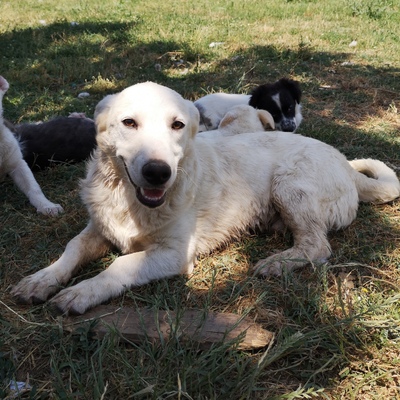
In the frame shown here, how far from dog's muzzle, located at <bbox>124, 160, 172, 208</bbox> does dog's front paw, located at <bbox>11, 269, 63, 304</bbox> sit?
0.75 m

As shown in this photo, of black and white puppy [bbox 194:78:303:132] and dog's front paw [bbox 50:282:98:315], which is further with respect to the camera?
black and white puppy [bbox 194:78:303:132]

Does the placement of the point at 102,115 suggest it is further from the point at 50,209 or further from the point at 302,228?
the point at 302,228

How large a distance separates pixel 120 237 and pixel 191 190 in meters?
0.59

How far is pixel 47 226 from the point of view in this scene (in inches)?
142

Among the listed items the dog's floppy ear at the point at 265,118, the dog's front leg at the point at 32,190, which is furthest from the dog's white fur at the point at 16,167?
the dog's floppy ear at the point at 265,118

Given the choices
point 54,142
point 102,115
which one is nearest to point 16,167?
point 54,142

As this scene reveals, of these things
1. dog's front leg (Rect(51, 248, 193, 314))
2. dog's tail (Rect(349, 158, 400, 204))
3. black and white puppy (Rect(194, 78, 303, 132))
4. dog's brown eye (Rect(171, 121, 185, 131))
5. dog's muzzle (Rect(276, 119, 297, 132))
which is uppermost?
dog's brown eye (Rect(171, 121, 185, 131))

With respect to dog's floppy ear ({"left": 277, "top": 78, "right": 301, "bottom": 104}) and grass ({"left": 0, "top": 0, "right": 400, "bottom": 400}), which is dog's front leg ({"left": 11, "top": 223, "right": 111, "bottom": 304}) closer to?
grass ({"left": 0, "top": 0, "right": 400, "bottom": 400})

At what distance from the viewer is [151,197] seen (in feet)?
9.04

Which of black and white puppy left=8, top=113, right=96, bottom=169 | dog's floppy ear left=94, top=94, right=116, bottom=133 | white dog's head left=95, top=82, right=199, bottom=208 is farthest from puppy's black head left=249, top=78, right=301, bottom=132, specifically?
Result: dog's floppy ear left=94, top=94, right=116, bottom=133

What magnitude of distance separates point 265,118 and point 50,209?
2.70 m

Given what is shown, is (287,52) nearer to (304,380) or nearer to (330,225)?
(330,225)

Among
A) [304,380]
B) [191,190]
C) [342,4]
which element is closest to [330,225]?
[191,190]

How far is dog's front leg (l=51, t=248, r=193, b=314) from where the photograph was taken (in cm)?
257
